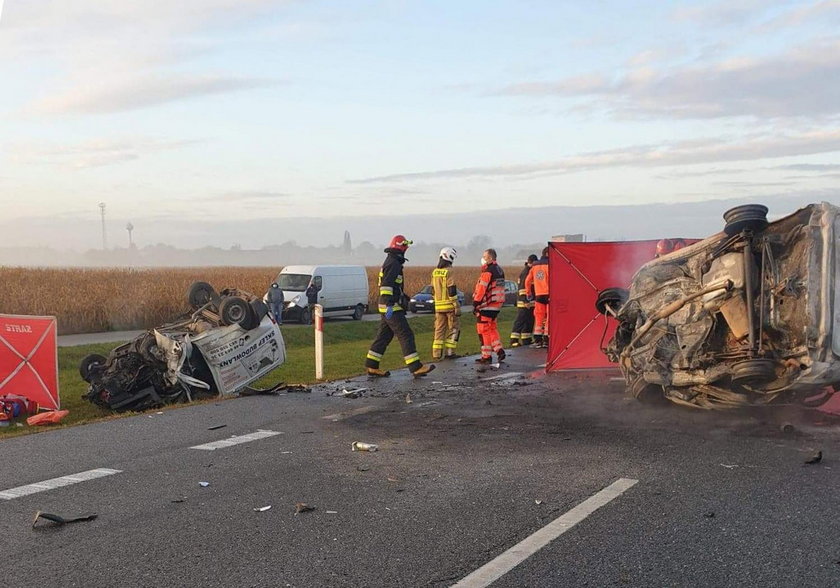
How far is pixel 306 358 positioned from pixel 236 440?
9246 mm

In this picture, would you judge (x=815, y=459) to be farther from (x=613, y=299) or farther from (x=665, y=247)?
(x=665, y=247)

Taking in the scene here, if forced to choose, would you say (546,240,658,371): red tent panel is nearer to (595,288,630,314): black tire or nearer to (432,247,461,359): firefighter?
(595,288,630,314): black tire

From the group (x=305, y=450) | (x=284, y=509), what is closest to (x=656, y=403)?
(x=305, y=450)

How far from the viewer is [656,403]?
29.7 feet

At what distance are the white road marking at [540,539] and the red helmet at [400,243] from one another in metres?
7.11

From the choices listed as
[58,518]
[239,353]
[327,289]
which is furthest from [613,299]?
[327,289]

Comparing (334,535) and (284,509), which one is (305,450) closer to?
(284,509)

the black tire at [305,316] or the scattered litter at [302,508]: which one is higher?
the scattered litter at [302,508]

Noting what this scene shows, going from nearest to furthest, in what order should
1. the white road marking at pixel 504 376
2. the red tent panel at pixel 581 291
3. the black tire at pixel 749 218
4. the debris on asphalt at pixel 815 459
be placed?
1. the debris on asphalt at pixel 815 459
2. the black tire at pixel 749 218
3. the white road marking at pixel 504 376
4. the red tent panel at pixel 581 291

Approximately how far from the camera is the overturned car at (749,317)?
7160 millimetres

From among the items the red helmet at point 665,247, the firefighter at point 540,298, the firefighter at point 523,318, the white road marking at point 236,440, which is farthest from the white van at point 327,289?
the white road marking at point 236,440

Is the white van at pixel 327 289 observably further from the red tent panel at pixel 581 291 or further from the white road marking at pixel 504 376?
the red tent panel at pixel 581 291

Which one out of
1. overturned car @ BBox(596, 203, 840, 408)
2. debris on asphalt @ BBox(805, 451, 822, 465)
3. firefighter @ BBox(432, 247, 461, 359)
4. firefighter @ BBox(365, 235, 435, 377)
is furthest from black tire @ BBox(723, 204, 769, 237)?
firefighter @ BBox(432, 247, 461, 359)

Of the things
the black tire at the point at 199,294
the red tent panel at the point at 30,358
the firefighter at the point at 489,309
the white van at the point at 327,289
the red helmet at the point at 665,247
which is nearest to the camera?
the red tent panel at the point at 30,358
